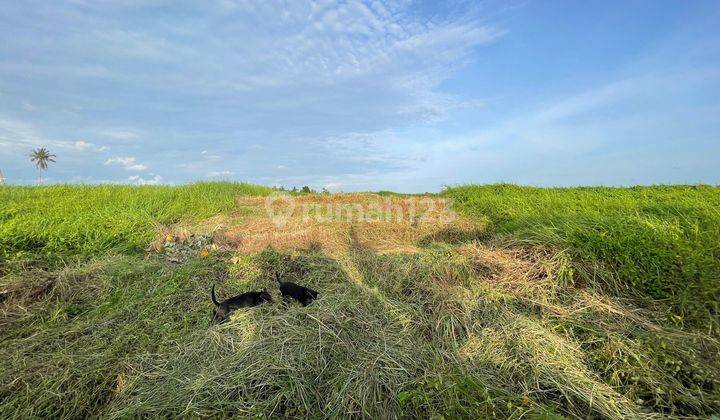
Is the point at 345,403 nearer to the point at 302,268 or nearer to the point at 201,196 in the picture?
the point at 302,268

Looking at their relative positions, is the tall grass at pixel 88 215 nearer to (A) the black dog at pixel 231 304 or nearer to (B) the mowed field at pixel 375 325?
(B) the mowed field at pixel 375 325

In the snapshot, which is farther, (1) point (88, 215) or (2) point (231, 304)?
(1) point (88, 215)

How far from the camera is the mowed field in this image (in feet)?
7.06

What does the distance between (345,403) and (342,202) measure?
6.58 metres

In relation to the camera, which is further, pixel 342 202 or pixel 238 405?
pixel 342 202

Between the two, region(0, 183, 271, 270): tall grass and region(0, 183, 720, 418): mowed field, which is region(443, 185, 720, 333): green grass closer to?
region(0, 183, 720, 418): mowed field

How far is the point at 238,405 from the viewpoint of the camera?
6.89 feet

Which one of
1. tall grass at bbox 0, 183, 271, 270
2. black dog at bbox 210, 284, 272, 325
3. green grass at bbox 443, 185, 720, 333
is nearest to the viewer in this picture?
green grass at bbox 443, 185, 720, 333

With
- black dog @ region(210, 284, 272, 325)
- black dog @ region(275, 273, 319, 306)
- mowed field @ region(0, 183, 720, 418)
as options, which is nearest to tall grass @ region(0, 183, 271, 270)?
mowed field @ region(0, 183, 720, 418)

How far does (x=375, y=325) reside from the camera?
2.79 metres

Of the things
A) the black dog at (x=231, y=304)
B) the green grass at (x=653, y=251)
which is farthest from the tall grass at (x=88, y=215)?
the green grass at (x=653, y=251)

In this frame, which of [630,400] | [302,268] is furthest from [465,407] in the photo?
[302,268]

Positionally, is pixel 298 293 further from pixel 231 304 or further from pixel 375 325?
pixel 375 325

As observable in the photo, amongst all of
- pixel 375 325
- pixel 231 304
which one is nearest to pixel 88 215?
pixel 231 304
